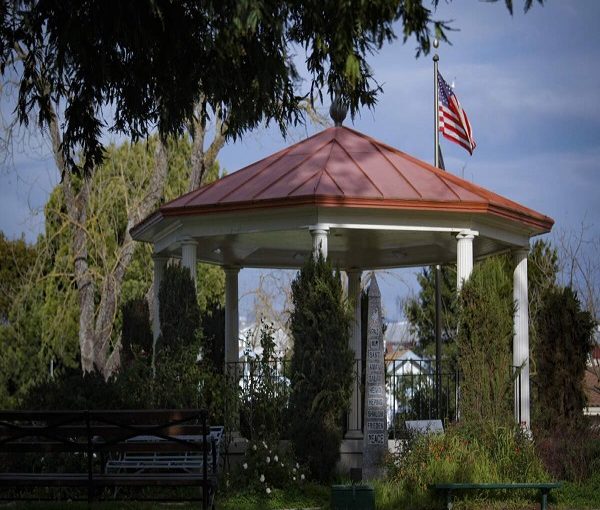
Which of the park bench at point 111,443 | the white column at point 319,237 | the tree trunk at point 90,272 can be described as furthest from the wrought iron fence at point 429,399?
the tree trunk at point 90,272

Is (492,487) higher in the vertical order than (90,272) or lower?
lower

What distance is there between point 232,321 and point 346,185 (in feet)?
18.4

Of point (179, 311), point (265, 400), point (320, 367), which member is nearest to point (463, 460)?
point (320, 367)

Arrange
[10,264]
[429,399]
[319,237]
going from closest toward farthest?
[319,237] < [429,399] < [10,264]

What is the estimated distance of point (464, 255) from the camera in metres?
15.8

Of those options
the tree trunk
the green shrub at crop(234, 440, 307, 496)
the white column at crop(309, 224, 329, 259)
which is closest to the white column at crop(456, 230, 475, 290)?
the white column at crop(309, 224, 329, 259)

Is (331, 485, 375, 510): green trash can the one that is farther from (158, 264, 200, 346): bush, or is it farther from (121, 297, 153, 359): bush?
(121, 297, 153, 359): bush

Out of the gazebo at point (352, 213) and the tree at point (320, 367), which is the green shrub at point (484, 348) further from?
the tree at point (320, 367)

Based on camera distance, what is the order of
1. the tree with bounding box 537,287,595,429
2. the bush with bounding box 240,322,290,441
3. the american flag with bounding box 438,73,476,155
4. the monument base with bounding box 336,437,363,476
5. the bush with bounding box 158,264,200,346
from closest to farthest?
the bush with bounding box 240,322,290,441, the monument base with bounding box 336,437,363,476, the bush with bounding box 158,264,200,346, the tree with bounding box 537,287,595,429, the american flag with bounding box 438,73,476,155

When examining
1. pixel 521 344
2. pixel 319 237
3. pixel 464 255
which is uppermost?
pixel 319 237

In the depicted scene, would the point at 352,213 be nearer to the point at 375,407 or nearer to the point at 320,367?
the point at 320,367

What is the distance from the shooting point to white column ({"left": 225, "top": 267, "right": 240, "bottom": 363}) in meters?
20.1

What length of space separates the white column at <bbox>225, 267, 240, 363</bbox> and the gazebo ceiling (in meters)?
1.59

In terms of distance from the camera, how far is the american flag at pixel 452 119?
71.1 ft
